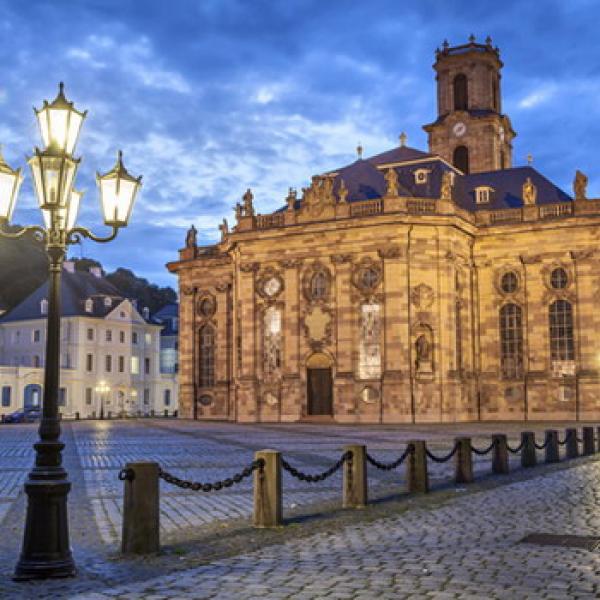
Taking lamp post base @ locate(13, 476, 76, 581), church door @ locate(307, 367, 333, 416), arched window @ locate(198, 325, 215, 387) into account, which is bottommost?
lamp post base @ locate(13, 476, 76, 581)

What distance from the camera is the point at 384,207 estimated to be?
4741 cm

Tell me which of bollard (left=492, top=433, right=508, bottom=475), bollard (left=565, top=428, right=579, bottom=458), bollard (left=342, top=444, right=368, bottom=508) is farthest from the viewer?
bollard (left=565, top=428, right=579, bottom=458)

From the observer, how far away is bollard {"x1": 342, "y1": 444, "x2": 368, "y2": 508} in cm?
1346

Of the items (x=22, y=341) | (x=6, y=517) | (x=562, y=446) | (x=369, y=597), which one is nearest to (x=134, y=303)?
(x=22, y=341)

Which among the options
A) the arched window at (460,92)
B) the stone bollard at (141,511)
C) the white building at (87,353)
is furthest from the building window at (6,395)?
the stone bollard at (141,511)

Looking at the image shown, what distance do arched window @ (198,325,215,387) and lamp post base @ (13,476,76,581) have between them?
48.8 m

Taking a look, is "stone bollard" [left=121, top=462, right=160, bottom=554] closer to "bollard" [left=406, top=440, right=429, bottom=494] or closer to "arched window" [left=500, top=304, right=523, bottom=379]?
"bollard" [left=406, top=440, right=429, bottom=494]

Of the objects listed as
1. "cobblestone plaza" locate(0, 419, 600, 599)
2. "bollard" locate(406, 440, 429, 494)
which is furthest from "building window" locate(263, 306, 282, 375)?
"bollard" locate(406, 440, 429, 494)

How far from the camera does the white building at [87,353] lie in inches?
2864

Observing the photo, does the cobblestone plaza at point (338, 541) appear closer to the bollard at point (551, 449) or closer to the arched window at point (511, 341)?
the bollard at point (551, 449)

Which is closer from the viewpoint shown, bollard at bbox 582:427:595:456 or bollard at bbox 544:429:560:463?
bollard at bbox 544:429:560:463

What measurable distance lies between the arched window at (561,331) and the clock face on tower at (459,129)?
2002 centimetres

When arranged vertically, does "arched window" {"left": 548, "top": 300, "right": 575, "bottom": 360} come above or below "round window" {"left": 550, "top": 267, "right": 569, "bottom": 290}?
below

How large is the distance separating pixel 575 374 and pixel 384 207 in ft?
44.6
